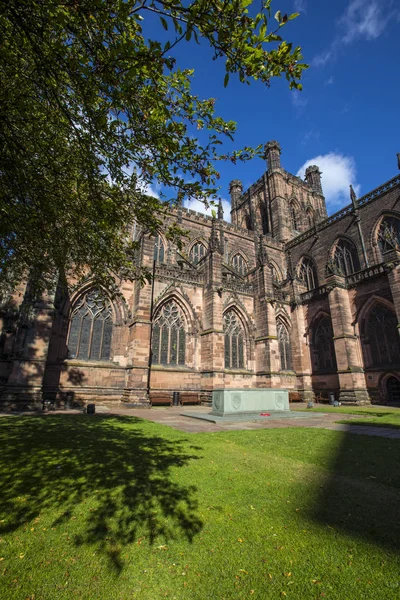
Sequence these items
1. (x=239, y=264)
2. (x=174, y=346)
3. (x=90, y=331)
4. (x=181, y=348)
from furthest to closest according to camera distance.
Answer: (x=239, y=264), (x=181, y=348), (x=174, y=346), (x=90, y=331)

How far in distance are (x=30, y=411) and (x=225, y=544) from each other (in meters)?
13.1

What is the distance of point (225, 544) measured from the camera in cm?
270

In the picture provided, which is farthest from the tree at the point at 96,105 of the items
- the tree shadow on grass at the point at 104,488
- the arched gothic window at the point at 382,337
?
the arched gothic window at the point at 382,337

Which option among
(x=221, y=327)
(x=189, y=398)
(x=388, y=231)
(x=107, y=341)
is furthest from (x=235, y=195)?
(x=189, y=398)

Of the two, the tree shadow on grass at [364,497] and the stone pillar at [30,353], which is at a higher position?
the stone pillar at [30,353]

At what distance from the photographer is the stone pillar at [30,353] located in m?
13.2

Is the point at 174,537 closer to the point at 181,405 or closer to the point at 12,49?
the point at 12,49

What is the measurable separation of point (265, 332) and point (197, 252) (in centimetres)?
1062

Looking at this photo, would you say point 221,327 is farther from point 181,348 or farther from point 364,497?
point 364,497

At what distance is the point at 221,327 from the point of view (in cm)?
2009

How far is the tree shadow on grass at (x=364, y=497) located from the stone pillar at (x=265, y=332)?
49.4 feet

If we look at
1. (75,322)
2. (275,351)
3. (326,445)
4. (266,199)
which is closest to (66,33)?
(326,445)

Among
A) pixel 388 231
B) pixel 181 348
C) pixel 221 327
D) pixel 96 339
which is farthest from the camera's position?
pixel 388 231

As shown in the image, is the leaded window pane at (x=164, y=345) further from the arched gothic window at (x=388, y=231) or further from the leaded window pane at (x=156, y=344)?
the arched gothic window at (x=388, y=231)
